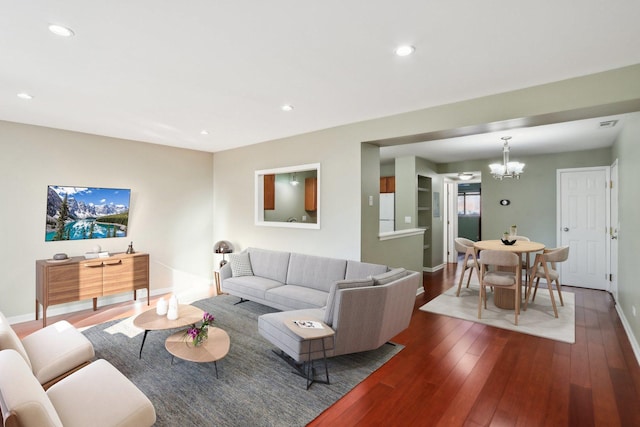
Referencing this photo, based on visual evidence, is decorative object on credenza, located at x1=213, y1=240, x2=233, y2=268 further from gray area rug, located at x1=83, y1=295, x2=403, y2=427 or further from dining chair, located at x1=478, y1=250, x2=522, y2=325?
dining chair, located at x1=478, y1=250, x2=522, y2=325

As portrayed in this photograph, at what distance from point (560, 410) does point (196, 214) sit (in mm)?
5806

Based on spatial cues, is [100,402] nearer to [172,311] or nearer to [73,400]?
[73,400]

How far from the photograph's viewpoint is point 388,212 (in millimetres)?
7320

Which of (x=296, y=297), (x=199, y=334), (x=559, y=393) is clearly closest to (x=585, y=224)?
(x=559, y=393)

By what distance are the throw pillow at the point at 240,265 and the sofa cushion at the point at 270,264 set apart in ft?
0.24

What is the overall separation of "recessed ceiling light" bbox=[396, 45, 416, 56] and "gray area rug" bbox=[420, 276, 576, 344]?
3.45m

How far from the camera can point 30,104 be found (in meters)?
3.51

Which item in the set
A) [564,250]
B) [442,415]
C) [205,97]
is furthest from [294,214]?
[442,415]

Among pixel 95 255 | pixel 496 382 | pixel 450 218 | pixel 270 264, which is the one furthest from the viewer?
pixel 450 218

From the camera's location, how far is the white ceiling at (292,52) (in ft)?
6.06

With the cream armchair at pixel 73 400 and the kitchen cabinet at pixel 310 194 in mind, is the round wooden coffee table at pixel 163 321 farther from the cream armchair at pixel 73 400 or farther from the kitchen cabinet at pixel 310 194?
the kitchen cabinet at pixel 310 194

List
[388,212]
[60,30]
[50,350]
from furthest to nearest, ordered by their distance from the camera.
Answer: [388,212] < [50,350] < [60,30]

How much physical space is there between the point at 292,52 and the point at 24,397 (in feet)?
8.04

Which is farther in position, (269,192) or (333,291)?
(269,192)
